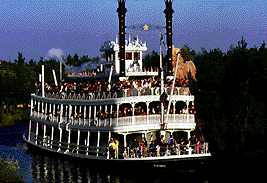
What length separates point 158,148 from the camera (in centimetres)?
3538

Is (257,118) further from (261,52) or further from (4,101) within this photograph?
(4,101)

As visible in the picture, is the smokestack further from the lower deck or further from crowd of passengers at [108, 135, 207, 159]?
crowd of passengers at [108, 135, 207, 159]

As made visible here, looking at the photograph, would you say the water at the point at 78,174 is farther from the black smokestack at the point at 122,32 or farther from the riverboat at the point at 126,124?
the black smokestack at the point at 122,32

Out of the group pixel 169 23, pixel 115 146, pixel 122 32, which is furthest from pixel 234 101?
pixel 115 146

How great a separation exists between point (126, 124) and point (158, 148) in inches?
113

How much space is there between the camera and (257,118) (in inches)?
1695

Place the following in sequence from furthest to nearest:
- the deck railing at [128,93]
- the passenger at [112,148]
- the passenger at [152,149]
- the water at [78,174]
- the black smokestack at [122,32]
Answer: the black smokestack at [122,32]
the deck railing at [128,93]
the passenger at [112,148]
the passenger at [152,149]
the water at [78,174]

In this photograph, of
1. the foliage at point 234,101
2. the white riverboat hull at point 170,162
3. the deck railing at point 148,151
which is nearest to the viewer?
the white riverboat hull at point 170,162

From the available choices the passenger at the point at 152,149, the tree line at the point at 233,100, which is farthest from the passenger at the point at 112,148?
the tree line at the point at 233,100

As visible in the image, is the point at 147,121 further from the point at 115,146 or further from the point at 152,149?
the point at 115,146

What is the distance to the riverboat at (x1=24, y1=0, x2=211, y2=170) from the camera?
35.9 m

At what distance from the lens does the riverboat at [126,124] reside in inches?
1414

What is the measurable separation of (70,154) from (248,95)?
15.3 m

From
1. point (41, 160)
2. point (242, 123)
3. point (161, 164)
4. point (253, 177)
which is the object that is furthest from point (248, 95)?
point (41, 160)
